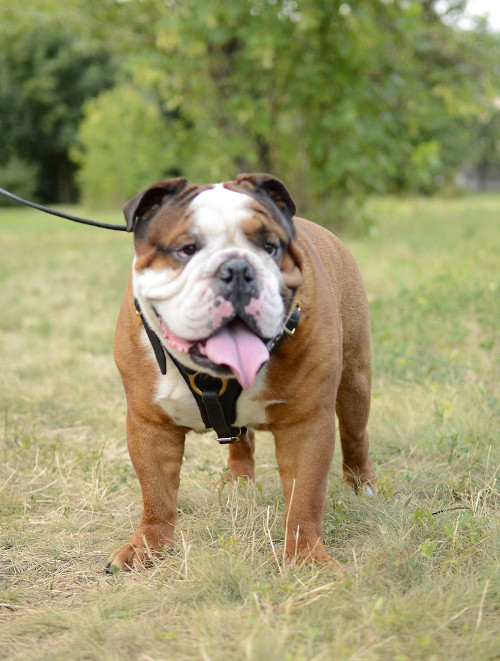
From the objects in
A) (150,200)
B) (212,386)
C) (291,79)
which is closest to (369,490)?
(212,386)

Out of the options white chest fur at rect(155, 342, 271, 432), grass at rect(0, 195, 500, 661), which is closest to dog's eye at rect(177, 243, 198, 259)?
white chest fur at rect(155, 342, 271, 432)

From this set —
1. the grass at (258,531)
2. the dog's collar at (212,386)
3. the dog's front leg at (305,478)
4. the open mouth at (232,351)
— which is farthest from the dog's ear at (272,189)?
the grass at (258,531)

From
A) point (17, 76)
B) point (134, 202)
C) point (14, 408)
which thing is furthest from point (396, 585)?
point (17, 76)

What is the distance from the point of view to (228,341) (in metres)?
2.46

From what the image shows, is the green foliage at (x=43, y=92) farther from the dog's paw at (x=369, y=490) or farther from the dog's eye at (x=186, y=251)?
the dog's eye at (x=186, y=251)

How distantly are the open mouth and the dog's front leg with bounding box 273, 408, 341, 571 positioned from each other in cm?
43

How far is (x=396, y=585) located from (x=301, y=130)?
10.6 metres

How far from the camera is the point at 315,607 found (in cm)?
236

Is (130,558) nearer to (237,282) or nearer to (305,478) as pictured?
(305,478)

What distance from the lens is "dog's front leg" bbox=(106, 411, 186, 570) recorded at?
2.95m

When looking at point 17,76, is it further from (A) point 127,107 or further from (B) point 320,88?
(B) point 320,88

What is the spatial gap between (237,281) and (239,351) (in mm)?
232

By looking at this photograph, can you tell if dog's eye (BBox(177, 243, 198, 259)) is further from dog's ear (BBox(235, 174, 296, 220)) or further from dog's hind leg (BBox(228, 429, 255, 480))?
dog's hind leg (BBox(228, 429, 255, 480))

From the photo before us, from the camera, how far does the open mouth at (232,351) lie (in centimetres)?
241
